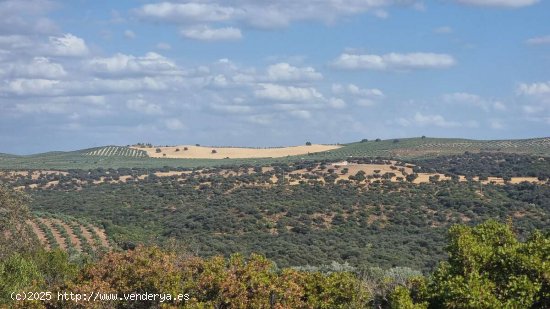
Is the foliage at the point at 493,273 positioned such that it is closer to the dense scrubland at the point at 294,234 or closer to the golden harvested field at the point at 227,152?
the dense scrubland at the point at 294,234

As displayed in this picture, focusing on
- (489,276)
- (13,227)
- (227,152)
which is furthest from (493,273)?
(227,152)

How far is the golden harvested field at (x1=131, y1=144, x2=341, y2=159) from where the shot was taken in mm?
164125

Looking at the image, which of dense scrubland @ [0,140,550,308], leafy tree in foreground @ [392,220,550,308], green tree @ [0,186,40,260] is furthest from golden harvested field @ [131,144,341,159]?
leafy tree in foreground @ [392,220,550,308]

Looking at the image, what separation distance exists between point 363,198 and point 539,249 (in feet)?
169

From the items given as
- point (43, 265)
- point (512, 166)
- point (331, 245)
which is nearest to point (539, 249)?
point (43, 265)

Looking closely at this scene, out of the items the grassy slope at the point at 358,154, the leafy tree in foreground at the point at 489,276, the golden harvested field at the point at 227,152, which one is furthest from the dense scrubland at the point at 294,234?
the golden harvested field at the point at 227,152

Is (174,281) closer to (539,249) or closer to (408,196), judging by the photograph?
(539,249)

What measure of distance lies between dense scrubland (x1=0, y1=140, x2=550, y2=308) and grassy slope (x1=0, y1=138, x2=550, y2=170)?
13619 mm

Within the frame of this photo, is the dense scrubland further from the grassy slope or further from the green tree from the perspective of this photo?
the grassy slope

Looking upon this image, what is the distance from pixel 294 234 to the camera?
58.3 metres

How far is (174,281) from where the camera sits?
70.8 feet

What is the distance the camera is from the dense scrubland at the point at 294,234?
20594 mm

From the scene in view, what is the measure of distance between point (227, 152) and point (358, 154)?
39.8 metres

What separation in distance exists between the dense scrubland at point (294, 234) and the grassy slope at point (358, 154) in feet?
44.7
